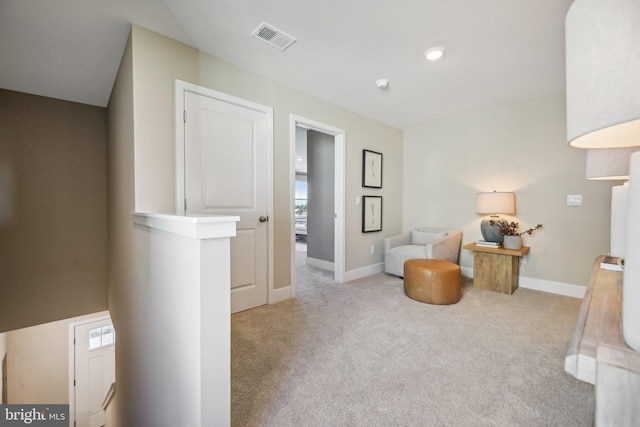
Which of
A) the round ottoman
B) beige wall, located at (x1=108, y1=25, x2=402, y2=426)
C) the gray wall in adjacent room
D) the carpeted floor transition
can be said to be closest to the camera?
the carpeted floor transition

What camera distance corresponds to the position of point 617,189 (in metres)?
1.49

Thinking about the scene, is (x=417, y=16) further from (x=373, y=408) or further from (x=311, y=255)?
(x=311, y=255)

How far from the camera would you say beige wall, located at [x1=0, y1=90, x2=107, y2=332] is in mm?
2891

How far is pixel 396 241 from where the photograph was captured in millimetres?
3893

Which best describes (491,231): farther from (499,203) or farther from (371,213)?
(371,213)

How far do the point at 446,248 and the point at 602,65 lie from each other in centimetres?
337

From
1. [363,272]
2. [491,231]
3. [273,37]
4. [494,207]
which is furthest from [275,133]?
[491,231]

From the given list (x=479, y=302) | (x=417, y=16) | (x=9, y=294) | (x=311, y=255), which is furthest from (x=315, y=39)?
(x=9, y=294)

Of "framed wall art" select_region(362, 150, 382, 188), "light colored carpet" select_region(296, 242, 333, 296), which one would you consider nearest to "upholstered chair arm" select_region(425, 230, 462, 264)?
"framed wall art" select_region(362, 150, 382, 188)

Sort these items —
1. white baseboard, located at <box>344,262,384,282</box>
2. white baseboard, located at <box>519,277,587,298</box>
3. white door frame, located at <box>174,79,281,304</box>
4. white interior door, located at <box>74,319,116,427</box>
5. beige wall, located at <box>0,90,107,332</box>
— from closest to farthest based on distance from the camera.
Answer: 1. white door frame, located at <box>174,79,281,304</box>
2. beige wall, located at <box>0,90,107,332</box>
3. white baseboard, located at <box>519,277,587,298</box>
4. white baseboard, located at <box>344,262,384,282</box>
5. white interior door, located at <box>74,319,116,427</box>

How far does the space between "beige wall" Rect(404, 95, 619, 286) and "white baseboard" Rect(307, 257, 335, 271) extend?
5.56 ft

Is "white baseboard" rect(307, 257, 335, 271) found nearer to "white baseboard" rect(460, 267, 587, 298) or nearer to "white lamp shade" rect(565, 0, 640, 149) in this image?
"white baseboard" rect(460, 267, 587, 298)

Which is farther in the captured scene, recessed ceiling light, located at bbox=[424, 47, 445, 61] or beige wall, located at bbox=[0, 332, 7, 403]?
beige wall, located at bbox=[0, 332, 7, 403]

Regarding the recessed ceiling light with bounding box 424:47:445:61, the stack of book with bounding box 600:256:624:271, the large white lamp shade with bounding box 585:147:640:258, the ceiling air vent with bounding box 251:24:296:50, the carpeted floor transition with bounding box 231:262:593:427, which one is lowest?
the carpeted floor transition with bounding box 231:262:593:427
